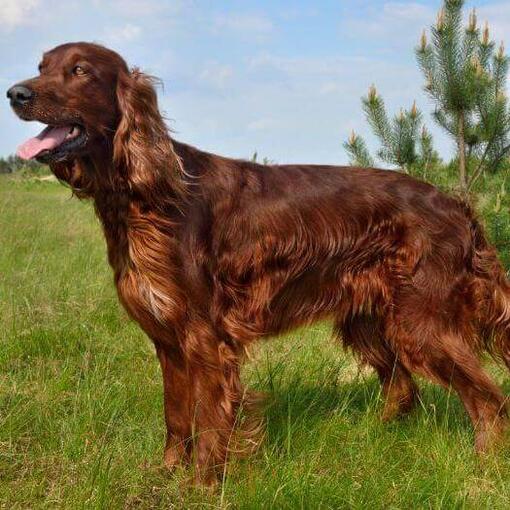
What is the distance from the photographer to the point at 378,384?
4.05 meters

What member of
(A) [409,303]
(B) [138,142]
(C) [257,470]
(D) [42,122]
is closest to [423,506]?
(C) [257,470]

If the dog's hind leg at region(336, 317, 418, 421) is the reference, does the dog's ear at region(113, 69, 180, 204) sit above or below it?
above

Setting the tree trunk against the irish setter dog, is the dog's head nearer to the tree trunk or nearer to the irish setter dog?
the irish setter dog

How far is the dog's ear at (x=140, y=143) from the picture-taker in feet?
8.66

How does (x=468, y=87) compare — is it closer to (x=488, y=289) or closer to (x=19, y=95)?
(x=488, y=289)

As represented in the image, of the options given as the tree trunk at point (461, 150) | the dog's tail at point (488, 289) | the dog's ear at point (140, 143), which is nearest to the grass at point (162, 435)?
the dog's tail at point (488, 289)

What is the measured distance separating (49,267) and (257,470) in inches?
157

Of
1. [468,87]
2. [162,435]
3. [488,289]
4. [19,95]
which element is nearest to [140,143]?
[19,95]

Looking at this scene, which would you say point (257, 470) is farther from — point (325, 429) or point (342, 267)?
point (342, 267)

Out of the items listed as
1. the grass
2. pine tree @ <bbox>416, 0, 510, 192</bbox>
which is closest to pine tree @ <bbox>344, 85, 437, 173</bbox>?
pine tree @ <bbox>416, 0, 510, 192</bbox>

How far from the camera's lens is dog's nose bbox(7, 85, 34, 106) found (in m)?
2.46

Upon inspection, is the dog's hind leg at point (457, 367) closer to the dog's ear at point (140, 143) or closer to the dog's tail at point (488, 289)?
the dog's tail at point (488, 289)

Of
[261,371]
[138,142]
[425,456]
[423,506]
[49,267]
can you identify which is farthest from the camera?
[49,267]

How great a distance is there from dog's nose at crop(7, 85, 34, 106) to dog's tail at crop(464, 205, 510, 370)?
77.1 inches
